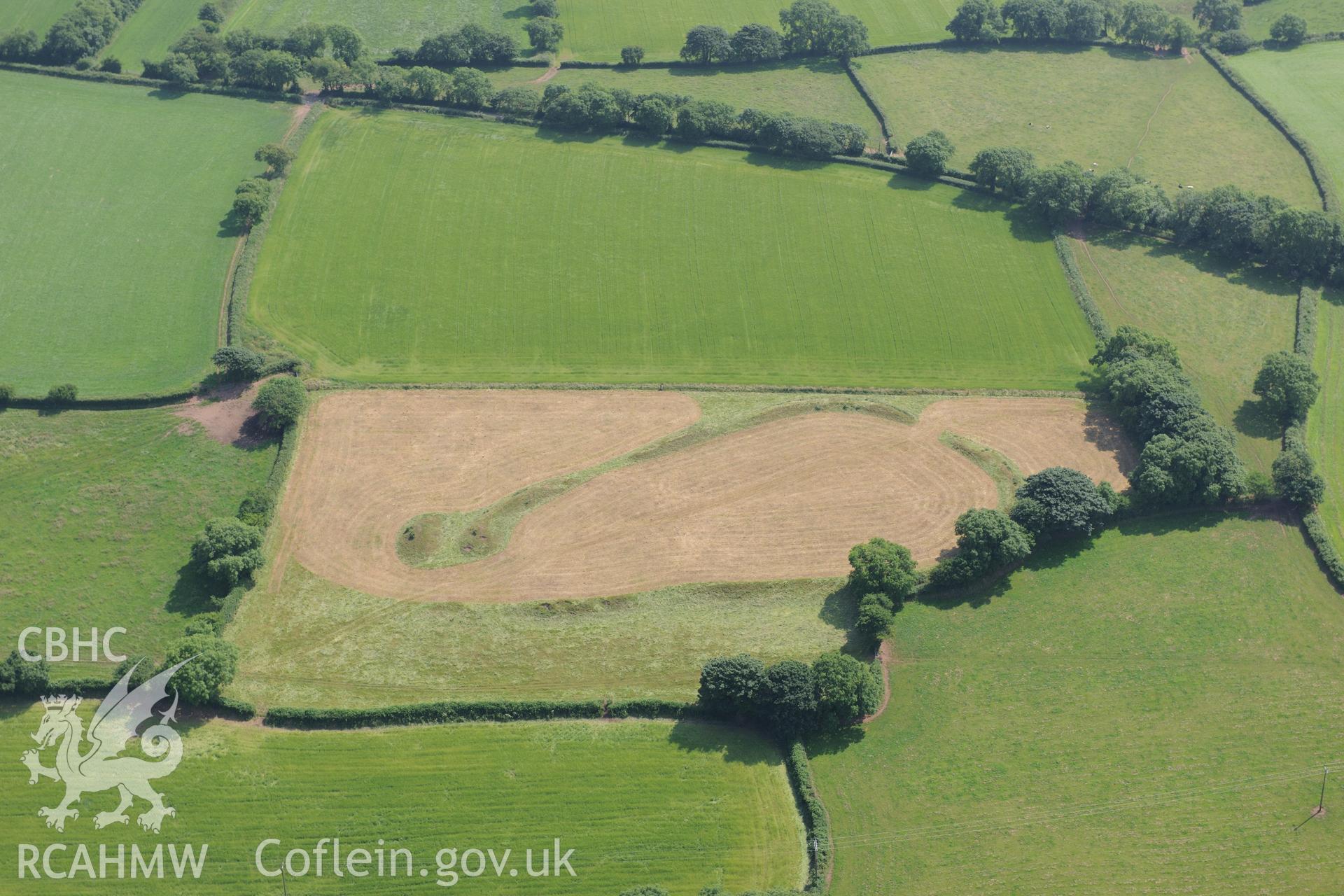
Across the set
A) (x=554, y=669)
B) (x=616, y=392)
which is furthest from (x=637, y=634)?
(x=616, y=392)

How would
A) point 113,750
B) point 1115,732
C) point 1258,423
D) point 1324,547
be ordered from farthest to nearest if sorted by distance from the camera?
point 1258,423
point 1324,547
point 1115,732
point 113,750

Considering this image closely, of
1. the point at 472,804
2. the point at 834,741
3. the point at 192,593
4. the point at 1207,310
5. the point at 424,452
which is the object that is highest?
the point at 1207,310

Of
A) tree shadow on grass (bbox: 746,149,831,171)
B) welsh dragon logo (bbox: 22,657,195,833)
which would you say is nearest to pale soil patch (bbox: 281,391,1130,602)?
welsh dragon logo (bbox: 22,657,195,833)

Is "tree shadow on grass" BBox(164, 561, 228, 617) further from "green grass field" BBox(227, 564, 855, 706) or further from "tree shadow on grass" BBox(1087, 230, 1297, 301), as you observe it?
"tree shadow on grass" BBox(1087, 230, 1297, 301)

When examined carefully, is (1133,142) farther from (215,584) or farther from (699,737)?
(215,584)

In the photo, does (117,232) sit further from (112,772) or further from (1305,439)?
(1305,439)

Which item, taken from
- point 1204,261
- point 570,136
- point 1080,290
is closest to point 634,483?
point 1080,290

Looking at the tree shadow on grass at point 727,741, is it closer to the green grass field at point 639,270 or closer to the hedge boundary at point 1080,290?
the green grass field at point 639,270
